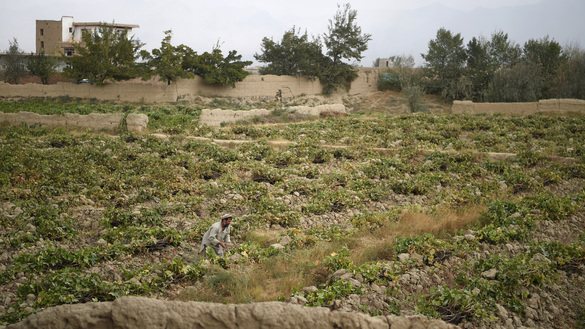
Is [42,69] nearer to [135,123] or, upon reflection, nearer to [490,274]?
[135,123]

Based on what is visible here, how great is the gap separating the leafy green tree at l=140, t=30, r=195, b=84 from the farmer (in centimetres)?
1861

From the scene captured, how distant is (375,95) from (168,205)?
23965 mm

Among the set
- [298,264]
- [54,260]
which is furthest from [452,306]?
[54,260]

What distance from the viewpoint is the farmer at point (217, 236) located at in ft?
21.8

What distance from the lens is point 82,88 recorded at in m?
23.0

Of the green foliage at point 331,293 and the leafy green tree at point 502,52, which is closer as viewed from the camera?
the green foliage at point 331,293

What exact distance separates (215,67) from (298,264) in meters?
21.5

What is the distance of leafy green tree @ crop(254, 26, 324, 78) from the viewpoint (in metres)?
30.3

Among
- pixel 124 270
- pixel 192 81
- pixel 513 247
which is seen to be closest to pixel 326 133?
pixel 513 247

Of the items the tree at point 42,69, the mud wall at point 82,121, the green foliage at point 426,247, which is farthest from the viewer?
the tree at point 42,69

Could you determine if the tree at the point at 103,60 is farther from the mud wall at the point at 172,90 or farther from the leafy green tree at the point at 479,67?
the leafy green tree at the point at 479,67

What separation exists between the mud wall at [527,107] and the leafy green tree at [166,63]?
541 inches

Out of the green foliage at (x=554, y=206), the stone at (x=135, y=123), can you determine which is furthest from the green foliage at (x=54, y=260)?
the stone at (x=135, y=123)

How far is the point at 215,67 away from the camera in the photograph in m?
26.0
